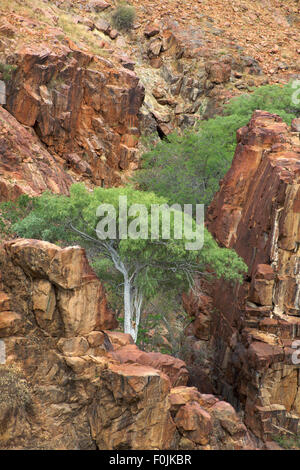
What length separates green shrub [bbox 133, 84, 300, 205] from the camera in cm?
3378

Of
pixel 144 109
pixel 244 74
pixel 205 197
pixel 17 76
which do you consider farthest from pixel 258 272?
pixel 244 74

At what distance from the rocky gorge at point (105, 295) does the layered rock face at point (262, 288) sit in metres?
0.05

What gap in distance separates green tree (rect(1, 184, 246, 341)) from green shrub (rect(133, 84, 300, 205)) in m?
12.8

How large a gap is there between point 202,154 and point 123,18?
21.8 m

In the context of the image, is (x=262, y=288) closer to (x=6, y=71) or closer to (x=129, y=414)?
(x=129, y=414)

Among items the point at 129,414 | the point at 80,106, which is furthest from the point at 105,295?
the point at 80,106

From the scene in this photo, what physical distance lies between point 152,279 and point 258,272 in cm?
370

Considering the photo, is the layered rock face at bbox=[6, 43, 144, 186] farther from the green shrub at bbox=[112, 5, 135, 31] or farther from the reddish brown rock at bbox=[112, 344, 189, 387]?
the reddish brown rock at bbox=[112, 344, 189, 387]

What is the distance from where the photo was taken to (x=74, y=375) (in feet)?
39.4

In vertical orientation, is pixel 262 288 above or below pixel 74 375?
above

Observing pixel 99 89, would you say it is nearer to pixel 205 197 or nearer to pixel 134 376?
pixel 205 197

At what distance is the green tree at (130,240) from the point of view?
57.5 feet

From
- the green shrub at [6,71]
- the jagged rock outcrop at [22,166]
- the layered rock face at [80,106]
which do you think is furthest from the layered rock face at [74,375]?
the layered rock face at [80,106]

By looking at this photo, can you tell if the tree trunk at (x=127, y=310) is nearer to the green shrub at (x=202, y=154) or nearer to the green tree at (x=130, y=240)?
the green tree at (x=130, y=240)
